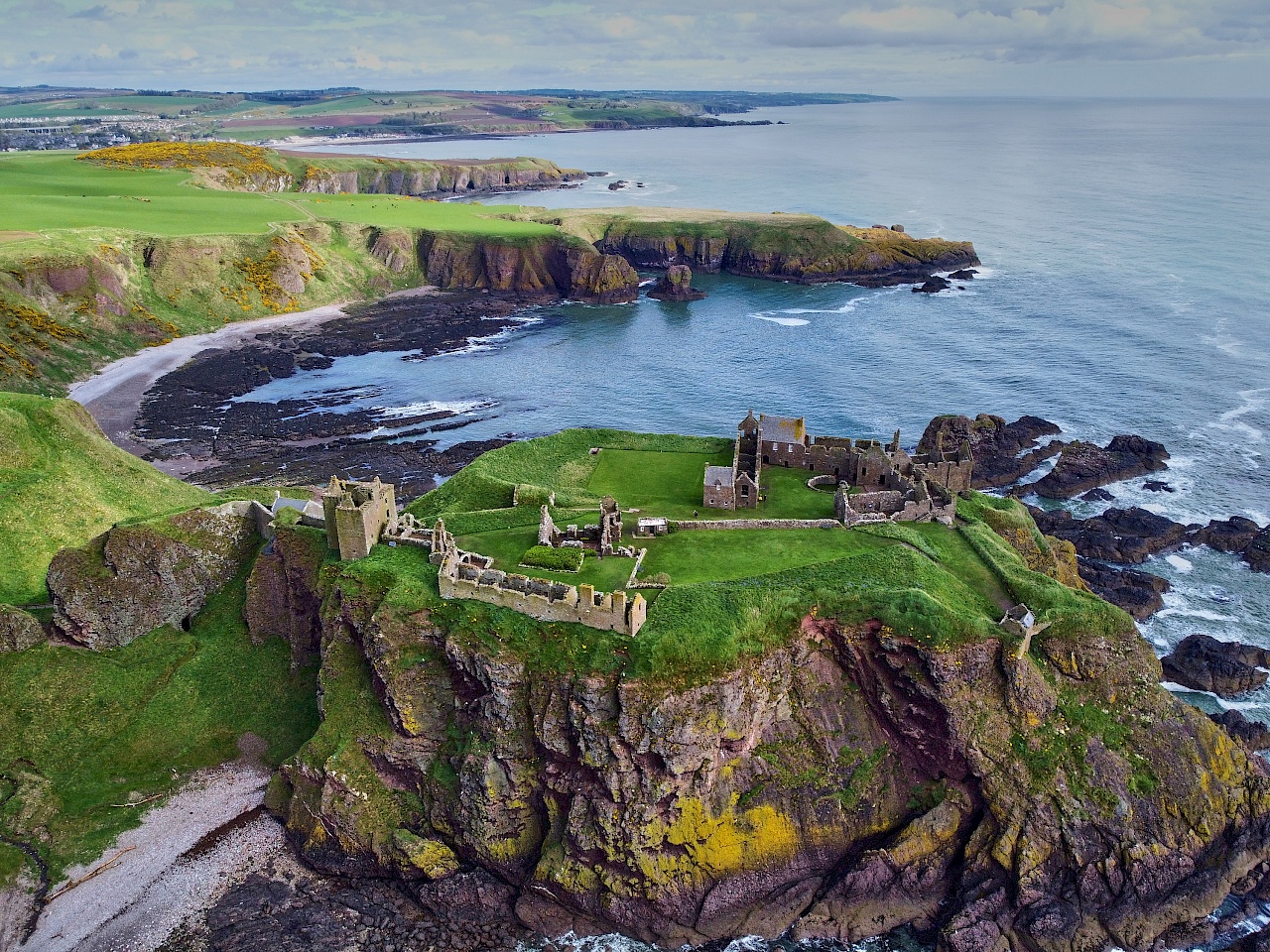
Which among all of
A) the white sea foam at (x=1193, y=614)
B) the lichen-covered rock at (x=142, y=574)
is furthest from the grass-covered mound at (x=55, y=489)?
the white sea foam at (x=1193, y=614)

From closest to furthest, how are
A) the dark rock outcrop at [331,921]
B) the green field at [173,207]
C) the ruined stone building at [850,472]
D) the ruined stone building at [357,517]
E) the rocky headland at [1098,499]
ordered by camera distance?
the dark rock outcrop at [331,921], the ruined stone building at [357,517], the ruined stone building at [850,472], the rocky headland at [1098,499], the green field at [173,207]

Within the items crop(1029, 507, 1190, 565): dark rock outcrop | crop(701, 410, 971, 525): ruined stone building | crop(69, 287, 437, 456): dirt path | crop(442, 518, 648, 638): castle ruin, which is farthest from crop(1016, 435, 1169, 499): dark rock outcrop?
crop(69, 287, 437, 456): dirt path

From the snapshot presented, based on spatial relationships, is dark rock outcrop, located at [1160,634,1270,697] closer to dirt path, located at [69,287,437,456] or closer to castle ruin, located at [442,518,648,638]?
castle ruin, located at [442,518,648,638]

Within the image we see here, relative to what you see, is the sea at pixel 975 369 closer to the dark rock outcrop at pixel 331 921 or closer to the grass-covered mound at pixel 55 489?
the grass-covered mound at pixel 55 489

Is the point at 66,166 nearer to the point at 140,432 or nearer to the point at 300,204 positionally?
the point at 300,204

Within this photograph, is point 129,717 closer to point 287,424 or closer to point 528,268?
point 287,424

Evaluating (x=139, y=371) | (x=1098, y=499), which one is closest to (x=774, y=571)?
(x=1098, y=499)
